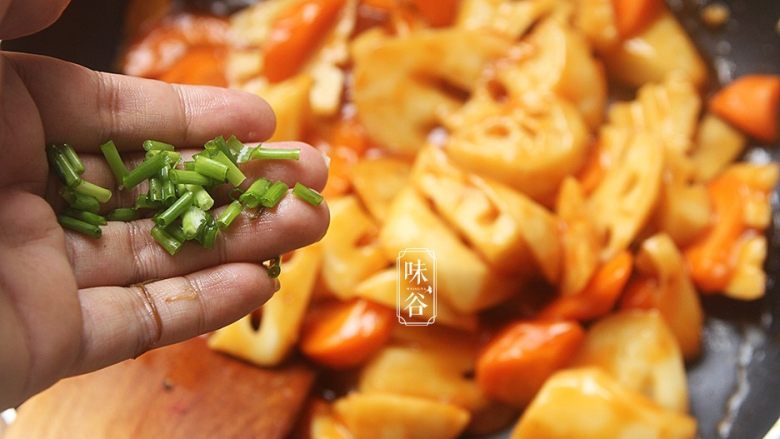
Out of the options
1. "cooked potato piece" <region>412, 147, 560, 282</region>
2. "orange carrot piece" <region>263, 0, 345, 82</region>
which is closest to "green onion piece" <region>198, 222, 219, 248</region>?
"cooked potato piece" <region>412, 147, 560, 282</region>

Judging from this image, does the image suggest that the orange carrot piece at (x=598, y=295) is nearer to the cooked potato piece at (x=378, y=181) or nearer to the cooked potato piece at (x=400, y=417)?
the cooked potato piece at (x=400, y=417)

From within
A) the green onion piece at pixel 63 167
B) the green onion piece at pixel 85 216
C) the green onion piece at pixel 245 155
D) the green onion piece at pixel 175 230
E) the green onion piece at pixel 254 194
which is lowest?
the green onion piece at pixel 175 230

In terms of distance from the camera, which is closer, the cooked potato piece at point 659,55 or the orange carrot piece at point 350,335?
the orange carrot piece at point 350,335

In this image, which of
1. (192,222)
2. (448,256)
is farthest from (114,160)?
(448,256)

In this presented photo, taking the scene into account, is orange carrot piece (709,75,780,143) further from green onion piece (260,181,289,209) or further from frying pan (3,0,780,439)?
green onion piece (260,181,289,209)

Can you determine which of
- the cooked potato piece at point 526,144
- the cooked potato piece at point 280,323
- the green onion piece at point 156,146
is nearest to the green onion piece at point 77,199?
the green onion piece at point 156,146

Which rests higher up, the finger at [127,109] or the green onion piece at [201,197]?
the finger at [127,109]

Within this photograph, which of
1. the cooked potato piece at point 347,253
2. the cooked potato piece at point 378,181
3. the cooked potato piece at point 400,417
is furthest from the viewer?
the cooked potato piece at point 378,181

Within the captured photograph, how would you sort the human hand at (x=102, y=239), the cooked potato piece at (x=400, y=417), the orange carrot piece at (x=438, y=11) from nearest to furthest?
the human hand at (x=102, y=239) < the cooked potato piece at (x=400, y=417) < the orange carrot piece at (x=438, y=11)
